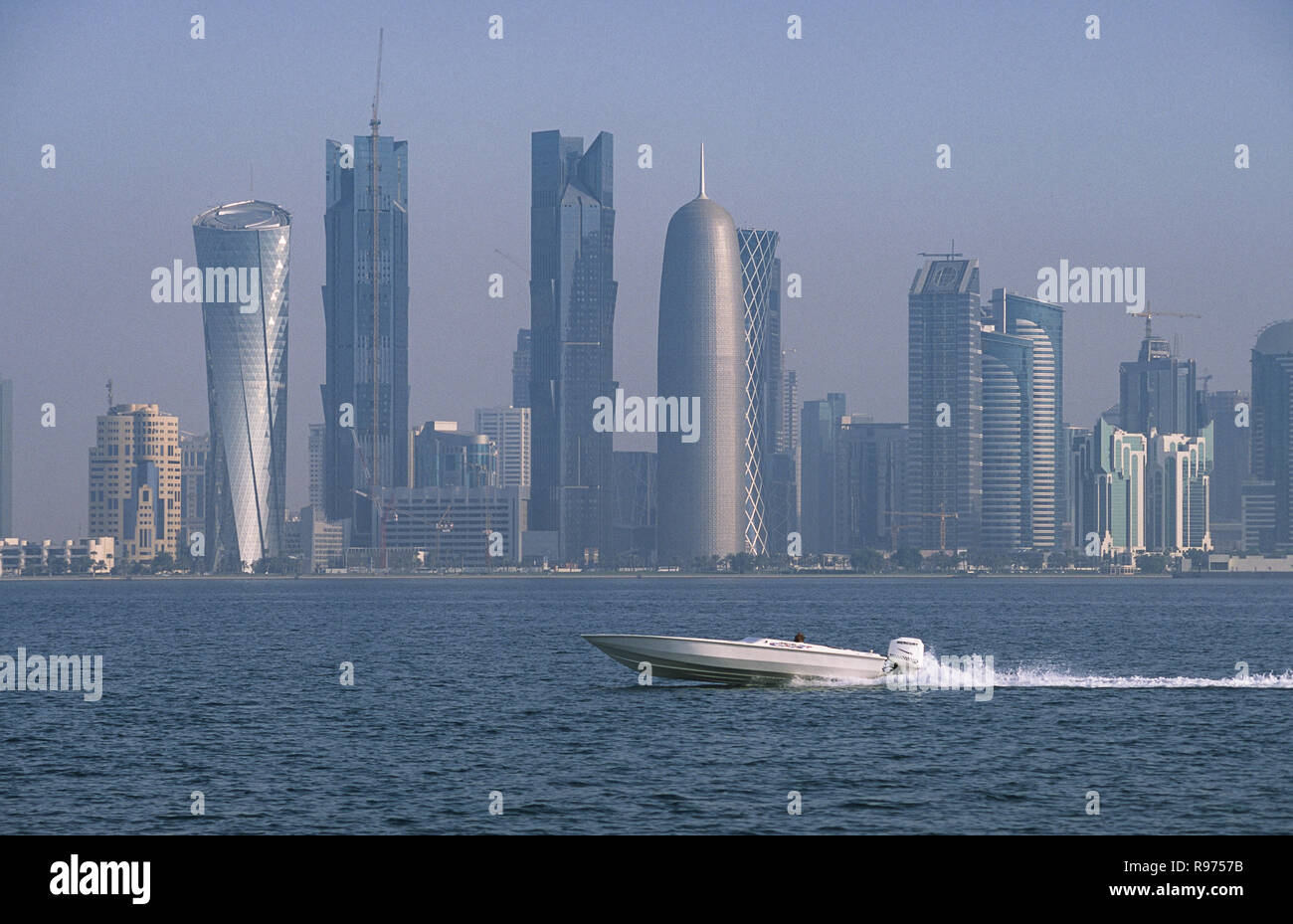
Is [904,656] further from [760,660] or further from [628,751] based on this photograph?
[628,751]

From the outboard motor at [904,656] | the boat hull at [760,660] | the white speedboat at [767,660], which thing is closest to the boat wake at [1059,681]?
the outboard motor at [904,656]

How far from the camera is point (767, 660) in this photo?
7269 centimetres

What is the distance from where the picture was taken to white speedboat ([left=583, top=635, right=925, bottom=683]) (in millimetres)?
72500

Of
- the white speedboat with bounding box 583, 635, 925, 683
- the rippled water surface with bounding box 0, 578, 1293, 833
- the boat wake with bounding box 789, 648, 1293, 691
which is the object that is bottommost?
the boat wake with bounding box 789, 648, 1293, 691

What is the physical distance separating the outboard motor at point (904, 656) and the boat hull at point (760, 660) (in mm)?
472

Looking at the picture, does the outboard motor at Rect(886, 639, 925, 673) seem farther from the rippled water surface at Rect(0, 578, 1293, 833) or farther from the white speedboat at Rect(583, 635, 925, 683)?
the rippled water surface at Rect(0, 578, 1293, 833)

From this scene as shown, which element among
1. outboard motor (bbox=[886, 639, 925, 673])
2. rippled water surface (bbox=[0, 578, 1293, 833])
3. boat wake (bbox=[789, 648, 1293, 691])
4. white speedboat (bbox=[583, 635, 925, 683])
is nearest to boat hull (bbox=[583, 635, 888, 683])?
white speedboat (bbox=[583, 635, 925, 683])

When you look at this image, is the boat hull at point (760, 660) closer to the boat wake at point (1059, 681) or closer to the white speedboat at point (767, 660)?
the white speedboat at point (767, 660)

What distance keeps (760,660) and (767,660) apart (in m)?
0.31

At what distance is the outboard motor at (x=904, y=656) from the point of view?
72550mm

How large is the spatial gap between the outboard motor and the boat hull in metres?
0.47
